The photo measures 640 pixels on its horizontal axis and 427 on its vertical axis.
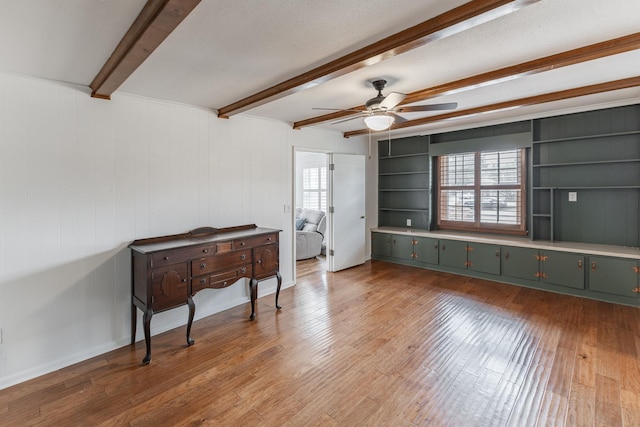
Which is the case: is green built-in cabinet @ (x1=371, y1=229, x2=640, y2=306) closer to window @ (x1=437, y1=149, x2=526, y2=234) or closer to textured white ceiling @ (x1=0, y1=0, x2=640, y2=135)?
window @ (x1=437, y1=149, x2=526, y2=234)

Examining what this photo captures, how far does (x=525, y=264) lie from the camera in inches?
171

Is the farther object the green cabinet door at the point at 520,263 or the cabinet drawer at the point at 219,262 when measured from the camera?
the green cabinet door at the point at 520,263

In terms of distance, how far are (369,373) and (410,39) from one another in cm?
236

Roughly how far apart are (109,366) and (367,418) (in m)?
2.14

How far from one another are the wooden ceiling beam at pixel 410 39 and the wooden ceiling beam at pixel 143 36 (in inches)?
44.0

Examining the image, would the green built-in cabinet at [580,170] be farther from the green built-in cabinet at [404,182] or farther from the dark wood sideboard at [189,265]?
the dark wood sideboard at [189,265]

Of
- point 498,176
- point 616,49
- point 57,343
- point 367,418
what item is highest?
point 616,49

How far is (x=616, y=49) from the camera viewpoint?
2.13 metres

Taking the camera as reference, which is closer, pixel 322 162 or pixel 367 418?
pixel 367 418

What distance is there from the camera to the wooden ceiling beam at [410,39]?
158cm

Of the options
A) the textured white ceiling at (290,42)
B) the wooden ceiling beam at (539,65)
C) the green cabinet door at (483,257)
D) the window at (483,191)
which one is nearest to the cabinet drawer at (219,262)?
the textured white ceiling at (290,42)

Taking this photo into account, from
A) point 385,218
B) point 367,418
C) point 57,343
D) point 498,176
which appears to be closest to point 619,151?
point 498,176

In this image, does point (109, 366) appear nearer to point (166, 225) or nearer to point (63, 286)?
point (63, 286)

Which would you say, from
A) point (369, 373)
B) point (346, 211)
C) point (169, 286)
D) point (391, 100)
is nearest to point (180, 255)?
point (169, 286)
